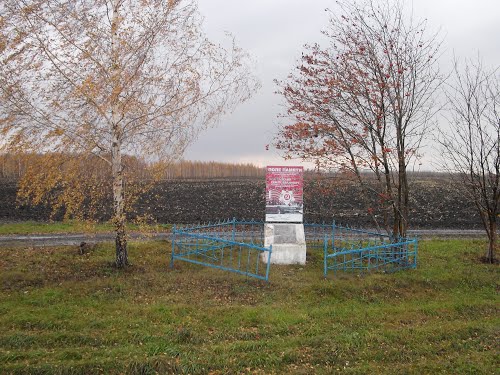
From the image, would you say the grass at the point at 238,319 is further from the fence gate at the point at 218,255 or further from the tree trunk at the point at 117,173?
the tree trunk at the point at 117,173

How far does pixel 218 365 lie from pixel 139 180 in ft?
22.9

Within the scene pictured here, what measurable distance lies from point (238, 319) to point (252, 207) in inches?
784

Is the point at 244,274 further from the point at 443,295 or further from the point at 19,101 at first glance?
the point at 19,101

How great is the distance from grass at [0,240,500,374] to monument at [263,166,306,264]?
1.25 meters

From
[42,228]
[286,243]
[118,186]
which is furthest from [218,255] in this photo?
[42,228]

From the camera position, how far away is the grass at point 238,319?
6941 mm

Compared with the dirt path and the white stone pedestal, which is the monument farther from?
the dirt path

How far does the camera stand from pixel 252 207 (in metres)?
28.7

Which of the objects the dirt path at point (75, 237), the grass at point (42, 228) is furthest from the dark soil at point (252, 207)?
the dirt path at point (75, 237)

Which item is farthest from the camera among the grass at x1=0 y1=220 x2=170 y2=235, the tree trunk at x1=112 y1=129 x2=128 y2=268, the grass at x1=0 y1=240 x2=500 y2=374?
the grass at x1=0 y1=220 x2=170 y2=235

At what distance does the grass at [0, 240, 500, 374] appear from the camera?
6941 millimetres

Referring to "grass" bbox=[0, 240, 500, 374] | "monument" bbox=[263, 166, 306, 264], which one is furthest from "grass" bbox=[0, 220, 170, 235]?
"grass" bbox=[0, 240, 500, 374]

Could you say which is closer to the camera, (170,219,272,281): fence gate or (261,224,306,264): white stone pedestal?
(170,219,272,281): fence gate

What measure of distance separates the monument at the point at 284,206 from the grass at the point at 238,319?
1.25m
